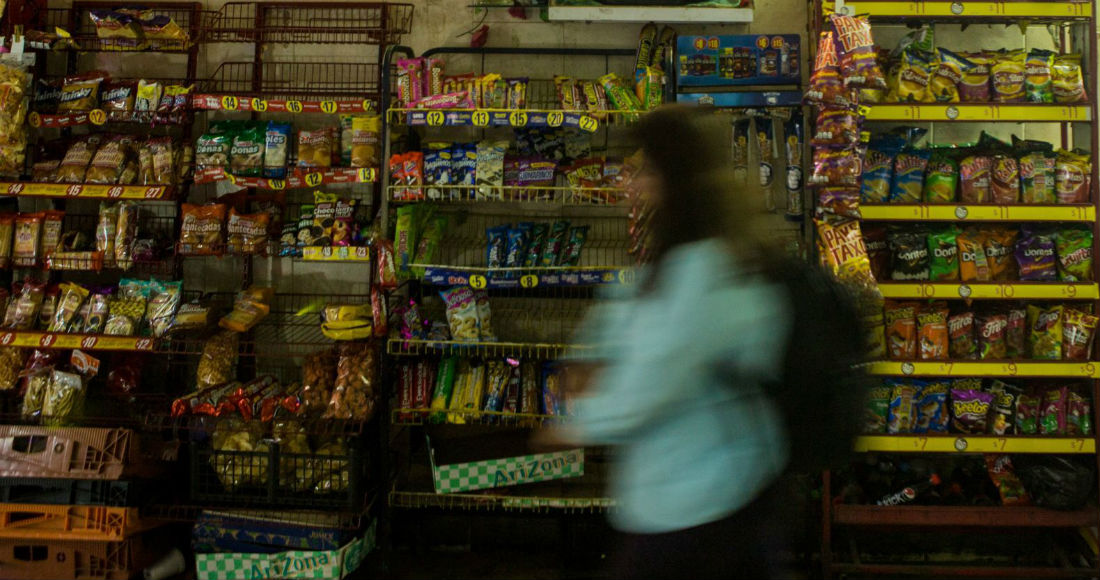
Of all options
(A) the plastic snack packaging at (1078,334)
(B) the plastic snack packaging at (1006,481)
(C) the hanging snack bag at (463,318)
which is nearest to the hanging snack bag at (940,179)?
(A) the plastic snack packaging at (1078,334)

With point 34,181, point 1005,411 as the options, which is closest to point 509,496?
point 1005,411

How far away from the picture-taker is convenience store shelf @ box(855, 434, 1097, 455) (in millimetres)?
3711

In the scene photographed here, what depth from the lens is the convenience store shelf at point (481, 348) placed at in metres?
3.69

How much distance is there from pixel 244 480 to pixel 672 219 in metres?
2.77

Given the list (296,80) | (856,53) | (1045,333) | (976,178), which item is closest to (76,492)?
(296,80)

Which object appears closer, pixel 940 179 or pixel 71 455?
pixel 71 455

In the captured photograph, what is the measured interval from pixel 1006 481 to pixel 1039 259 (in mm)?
1024

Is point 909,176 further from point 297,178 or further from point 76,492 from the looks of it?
point 76,492

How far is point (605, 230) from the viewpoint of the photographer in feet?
13.9

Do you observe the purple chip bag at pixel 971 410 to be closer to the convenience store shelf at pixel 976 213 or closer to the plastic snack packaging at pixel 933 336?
the plastic snack packaging at pixel 933 336

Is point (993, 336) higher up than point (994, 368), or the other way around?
point (993, 336)

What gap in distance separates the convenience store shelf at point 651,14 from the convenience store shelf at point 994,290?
1378mm

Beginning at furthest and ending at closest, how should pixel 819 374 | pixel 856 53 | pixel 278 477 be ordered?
pixel 278 477, pixel 856 53, pixel 819 374

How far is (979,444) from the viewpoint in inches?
147
